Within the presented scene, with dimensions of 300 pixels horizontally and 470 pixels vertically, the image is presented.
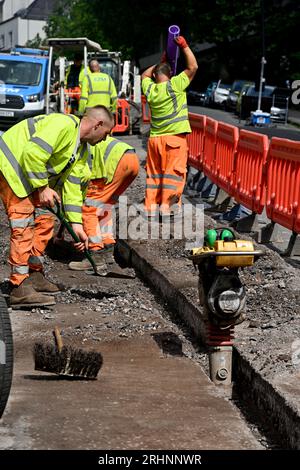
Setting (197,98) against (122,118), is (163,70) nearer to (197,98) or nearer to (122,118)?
(122,118)

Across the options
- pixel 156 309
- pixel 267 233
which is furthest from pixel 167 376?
pixel 267 233

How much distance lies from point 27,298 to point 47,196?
3.01 ft

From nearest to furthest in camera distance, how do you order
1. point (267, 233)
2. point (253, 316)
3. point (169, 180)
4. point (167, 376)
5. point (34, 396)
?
point (34, 396)
point (167, 376)
point (253, 316)
point (267, 233)
point (169, 180)

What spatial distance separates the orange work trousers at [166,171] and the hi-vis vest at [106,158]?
193 cm

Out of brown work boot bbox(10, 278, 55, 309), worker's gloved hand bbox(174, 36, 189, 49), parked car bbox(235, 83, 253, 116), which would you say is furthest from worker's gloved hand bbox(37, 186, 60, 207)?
parked car bbox(235, 83, 253, 116)

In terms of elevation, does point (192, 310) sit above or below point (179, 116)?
below

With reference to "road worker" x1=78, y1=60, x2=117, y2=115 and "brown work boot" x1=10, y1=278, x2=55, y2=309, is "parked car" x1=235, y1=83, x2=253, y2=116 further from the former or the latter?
"brown work boot" x1=10, y1=278, x2=55, y2=309

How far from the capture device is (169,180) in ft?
40.1

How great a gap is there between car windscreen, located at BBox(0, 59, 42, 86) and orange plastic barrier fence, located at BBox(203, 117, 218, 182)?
14129 millimetres

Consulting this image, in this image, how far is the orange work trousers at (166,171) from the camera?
1219 cm

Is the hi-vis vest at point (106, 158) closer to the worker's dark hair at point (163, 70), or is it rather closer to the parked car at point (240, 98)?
the worker's dark hair at point (163, 70)

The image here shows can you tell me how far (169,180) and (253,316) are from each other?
16.7 feet

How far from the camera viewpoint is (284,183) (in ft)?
33.6
